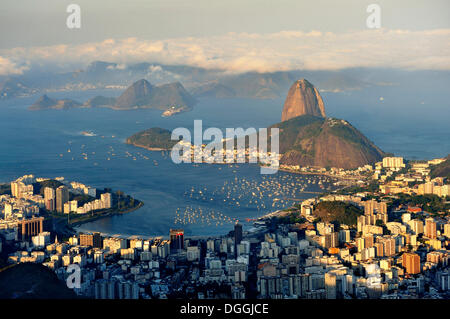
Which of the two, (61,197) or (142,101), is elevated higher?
(142,101)

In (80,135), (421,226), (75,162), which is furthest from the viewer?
(80,135)

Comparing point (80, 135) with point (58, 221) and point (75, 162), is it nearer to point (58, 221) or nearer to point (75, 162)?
point (75, 162)

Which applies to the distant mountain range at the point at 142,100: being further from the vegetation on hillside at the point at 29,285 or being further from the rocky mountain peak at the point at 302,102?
the vegetation on hillside at the point at 29,285

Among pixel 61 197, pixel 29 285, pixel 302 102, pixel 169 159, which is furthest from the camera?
pixel 302 102

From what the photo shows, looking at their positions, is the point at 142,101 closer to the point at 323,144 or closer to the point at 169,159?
the point at 169,159

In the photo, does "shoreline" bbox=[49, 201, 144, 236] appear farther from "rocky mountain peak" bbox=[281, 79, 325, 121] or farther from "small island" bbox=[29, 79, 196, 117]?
"small island" bbox=[29, 79, 196, 117]

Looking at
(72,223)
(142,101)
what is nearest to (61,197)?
(72,223)

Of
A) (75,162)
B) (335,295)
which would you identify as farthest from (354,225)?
(75,162)
